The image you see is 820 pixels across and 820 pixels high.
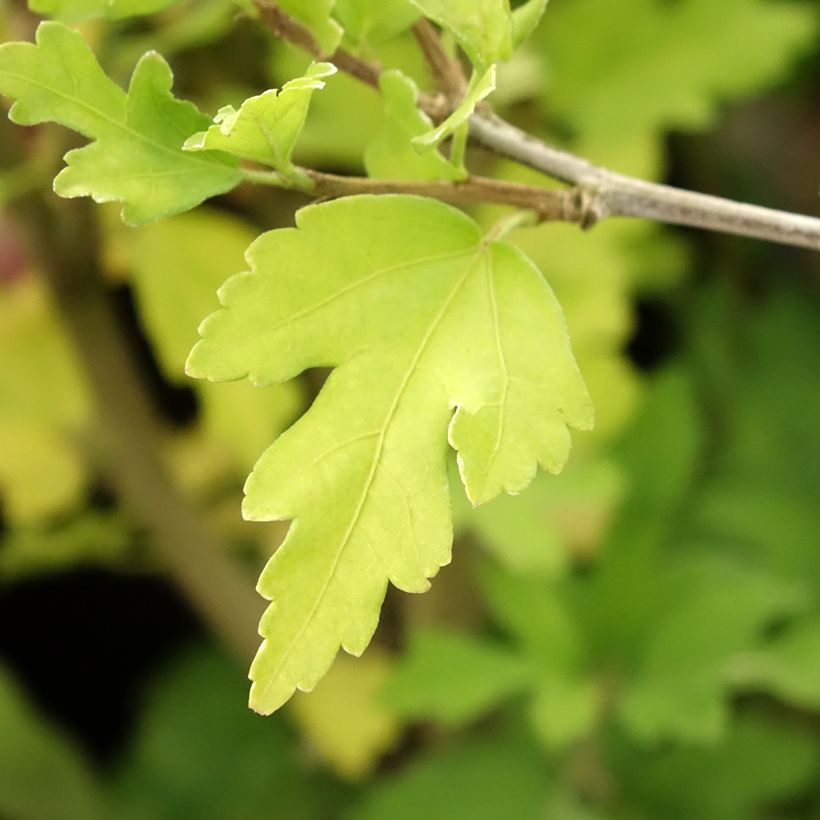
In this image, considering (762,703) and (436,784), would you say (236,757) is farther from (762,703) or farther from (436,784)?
(762,703)

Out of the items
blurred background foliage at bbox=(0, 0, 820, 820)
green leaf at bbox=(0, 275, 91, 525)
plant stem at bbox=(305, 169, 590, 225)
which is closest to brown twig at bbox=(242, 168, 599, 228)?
plant stem at bbox=(305, 169, 590, 225)

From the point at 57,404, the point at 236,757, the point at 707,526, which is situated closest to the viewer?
the point at 57,404

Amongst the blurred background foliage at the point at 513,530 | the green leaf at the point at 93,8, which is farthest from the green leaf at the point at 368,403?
the blurred background foliage at the point at 513,530

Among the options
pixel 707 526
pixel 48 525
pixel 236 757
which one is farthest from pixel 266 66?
pixel 236 757

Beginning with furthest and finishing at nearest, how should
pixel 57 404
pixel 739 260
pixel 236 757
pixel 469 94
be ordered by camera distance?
pixel 739 260 → pixel 236 757 → pixel 57 404 → pixel 469 94

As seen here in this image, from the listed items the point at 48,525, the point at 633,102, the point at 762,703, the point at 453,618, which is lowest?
the point at 762,703

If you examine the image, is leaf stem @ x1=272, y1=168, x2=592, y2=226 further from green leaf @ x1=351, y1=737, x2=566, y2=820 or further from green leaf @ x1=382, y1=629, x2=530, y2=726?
green leaf @ x1=351, y1=737, x2=566, y2=820

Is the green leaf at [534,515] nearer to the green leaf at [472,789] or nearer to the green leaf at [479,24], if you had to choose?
the green leaf at [472,789]

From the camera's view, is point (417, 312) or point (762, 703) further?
point (762, 703)
